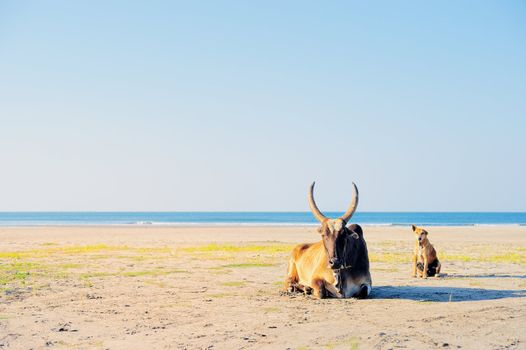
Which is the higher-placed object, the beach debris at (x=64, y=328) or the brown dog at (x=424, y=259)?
the brown dog at (x=424, y=259)

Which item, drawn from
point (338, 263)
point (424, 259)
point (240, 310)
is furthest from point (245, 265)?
point (240, 310)

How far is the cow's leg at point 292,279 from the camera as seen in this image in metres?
14.2

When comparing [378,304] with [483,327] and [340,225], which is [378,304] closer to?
[340,225]

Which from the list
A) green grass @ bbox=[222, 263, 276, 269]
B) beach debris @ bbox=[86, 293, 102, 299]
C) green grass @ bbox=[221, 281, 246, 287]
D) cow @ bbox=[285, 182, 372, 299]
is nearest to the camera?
cow @ bbox=[285, 182, 372, 299]

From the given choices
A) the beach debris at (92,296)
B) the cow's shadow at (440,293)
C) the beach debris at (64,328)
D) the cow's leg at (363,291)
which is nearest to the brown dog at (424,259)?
the cow's shadow at (440,293)

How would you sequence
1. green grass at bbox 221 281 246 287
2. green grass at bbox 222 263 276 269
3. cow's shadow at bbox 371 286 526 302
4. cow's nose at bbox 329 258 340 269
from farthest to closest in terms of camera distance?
green grass at bbox 222 263 276 269, green grass at bbox 221 281 246 287, cow's shadow at bbox 371 286 526 302, cow's nose at bbox 329 258 340 269

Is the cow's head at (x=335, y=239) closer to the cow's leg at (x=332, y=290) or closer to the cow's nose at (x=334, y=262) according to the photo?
the cow's nose at (x=334, y=262)

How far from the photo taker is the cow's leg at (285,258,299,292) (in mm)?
14242

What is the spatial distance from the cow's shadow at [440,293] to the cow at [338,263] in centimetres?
63

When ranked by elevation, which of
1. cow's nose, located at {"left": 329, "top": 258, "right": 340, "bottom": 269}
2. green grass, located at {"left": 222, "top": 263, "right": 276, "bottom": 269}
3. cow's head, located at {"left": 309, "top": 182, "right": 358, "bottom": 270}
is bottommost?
green grass, located at {"left": 222, "top": 263, "right": 276, "bottom": 269}

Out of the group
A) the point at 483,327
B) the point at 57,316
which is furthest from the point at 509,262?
the point at 57,316

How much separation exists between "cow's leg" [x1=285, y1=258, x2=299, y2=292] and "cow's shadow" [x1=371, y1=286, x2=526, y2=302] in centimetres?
187

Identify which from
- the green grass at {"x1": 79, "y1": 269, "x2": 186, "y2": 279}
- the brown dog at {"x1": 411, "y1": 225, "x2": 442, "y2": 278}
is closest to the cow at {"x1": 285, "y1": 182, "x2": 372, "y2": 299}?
the brown dog at {"x1": 411, "y1": 225, "x2": 442, "y2": 278}

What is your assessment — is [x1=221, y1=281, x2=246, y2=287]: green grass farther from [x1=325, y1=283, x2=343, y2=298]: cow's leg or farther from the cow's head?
the cow's head
